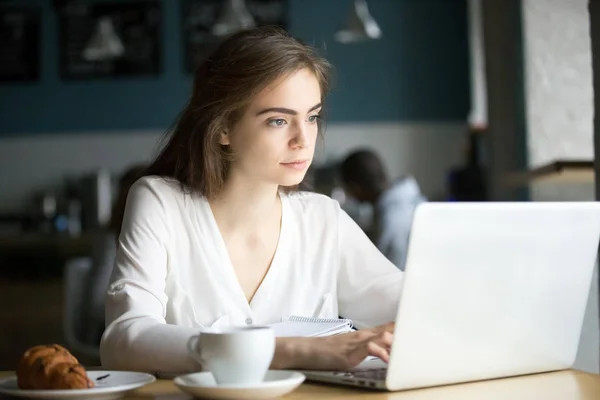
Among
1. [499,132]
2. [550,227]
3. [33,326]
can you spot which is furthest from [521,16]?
[33,326]

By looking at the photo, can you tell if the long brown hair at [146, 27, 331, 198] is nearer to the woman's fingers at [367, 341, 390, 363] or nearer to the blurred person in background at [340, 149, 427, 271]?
the woman's fingers at [367, 341, 390, 363]

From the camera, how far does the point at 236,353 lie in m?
1.02

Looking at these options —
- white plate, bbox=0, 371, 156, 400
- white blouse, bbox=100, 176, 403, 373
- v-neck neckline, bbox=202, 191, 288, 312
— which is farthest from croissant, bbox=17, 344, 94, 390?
v-neck neckline, bbox=202, 191, 288, 312

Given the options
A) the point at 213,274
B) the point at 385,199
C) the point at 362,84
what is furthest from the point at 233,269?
the point at 362,84

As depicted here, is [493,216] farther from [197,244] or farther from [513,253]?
[197,244]

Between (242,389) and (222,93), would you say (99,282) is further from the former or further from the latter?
(242,389)

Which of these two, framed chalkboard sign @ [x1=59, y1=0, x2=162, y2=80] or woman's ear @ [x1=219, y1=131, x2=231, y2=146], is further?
framed chalkboard sign @ [x1=59, y1=0, x2=162, y2=80]

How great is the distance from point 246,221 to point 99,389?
763mm

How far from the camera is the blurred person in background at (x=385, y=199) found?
13.9ft

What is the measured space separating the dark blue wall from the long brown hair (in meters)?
5.06

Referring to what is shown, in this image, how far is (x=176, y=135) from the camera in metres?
1.85

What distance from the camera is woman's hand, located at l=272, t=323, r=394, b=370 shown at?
1.20 m

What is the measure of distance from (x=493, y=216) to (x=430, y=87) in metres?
5.92

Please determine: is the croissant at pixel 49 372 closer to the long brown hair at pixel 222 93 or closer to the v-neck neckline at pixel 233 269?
the v-neck neckline at pixel 233 269
